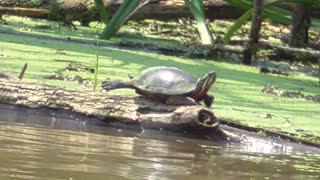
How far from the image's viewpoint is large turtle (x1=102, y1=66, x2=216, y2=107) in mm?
4949

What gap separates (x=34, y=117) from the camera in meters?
4.90

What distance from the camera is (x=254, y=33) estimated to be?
26.7 ft

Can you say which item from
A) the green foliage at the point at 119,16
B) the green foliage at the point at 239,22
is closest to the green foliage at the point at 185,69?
the green foliage at the point at 119,16

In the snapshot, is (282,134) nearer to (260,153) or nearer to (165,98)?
(260,153)

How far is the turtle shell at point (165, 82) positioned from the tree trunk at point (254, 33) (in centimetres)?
292

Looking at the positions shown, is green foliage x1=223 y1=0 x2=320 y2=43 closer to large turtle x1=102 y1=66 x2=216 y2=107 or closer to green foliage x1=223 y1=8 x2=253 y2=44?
green foliage x1=223 y1=8 x2=253 y2=44

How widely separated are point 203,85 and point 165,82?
0.75 ft

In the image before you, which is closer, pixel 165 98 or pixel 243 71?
pixel 165 98

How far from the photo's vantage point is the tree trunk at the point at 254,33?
7949mm

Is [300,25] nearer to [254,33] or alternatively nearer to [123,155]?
[254,33]

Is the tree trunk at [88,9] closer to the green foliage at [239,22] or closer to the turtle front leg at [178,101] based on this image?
the green foliage at [239,22]

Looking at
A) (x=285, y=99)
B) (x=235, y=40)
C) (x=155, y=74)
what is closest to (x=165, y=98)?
(x=155, y=74)

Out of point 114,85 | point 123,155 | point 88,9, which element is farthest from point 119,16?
point 123,155

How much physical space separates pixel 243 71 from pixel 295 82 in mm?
466
